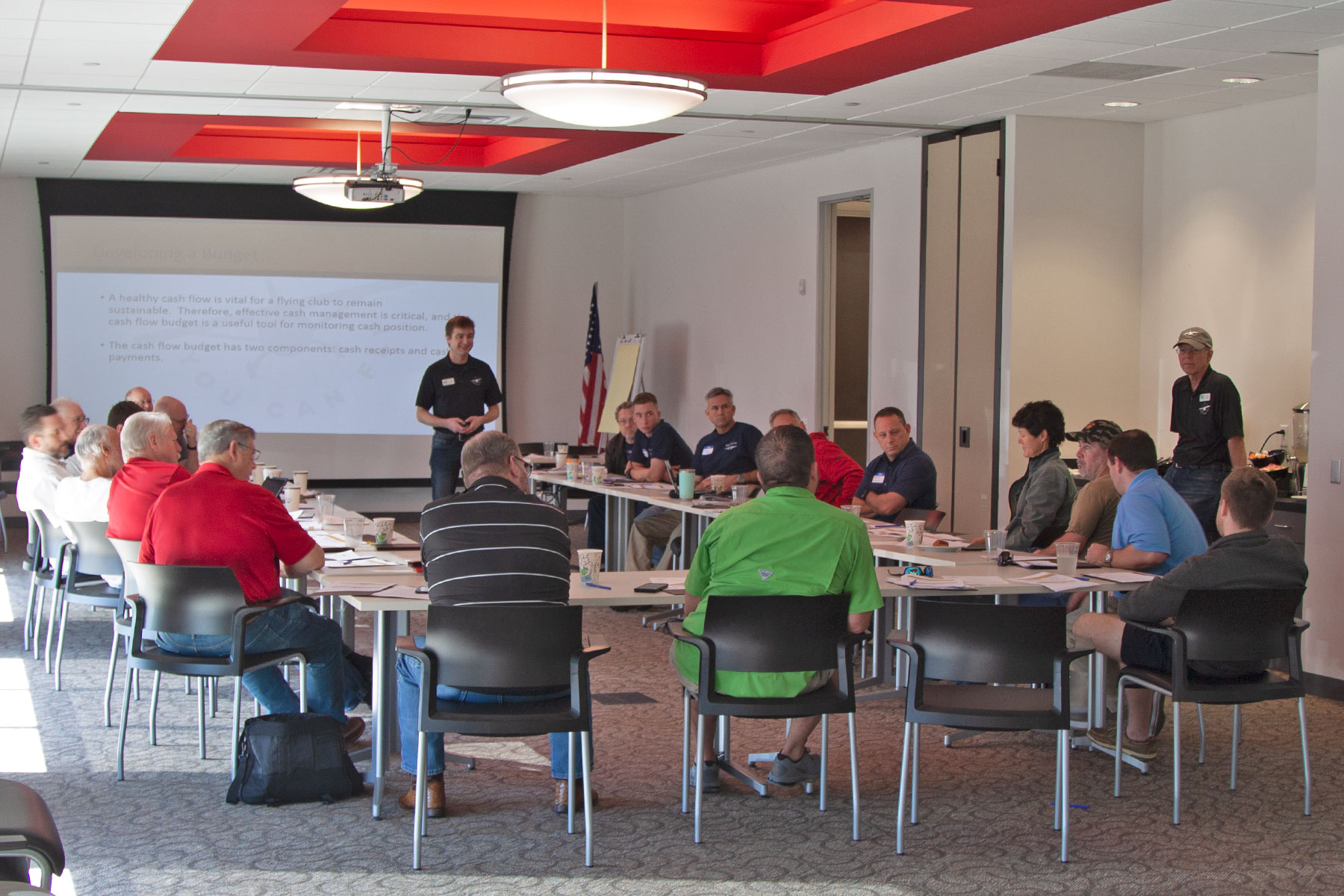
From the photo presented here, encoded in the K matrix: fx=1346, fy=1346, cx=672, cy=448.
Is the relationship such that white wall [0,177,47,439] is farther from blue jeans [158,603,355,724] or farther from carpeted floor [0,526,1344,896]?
blue jeans [158,603,355,724]

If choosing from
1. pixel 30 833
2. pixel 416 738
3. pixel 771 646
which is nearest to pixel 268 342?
pixel 416 738

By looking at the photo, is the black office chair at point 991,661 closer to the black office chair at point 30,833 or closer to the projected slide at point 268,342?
the black office chair at point 30,833

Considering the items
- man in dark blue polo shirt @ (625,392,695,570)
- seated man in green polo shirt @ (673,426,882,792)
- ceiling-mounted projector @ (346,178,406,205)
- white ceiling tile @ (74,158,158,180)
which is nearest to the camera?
seated man in green polo shirt @ (673,426,882,792)

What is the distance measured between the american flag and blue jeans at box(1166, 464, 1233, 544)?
672 cm

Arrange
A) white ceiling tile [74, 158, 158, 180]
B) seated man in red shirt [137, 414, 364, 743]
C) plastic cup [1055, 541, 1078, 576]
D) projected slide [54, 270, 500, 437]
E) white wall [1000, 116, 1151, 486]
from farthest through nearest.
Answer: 1. projected slide [54, 270, 500, 437]
2. white ceiling tile [74, 158, 158, 180]
3. white wall [1000, 116, 1151, 486]
4. plastic cup [1055, 541, 1078, 576]
5. seated man in red shirt [137, 414, 364, 743]

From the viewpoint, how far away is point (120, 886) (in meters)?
3.63

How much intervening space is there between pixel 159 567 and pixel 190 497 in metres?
0.26

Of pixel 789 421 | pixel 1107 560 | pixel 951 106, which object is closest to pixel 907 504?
pixel 789 421

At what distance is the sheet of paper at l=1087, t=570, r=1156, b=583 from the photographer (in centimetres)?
483

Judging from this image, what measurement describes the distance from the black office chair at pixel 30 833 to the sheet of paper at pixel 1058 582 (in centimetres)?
339

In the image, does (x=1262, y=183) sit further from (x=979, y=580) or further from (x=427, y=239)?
(x=427, y=239)

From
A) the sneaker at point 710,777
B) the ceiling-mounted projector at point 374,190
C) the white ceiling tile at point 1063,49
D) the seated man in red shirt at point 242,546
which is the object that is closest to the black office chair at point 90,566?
the seated man in red shirt at point 242,546

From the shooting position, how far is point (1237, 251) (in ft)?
25.2

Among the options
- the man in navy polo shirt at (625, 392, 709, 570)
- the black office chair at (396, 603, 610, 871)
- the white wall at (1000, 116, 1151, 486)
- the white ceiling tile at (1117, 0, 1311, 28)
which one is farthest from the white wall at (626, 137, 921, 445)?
the black office chair at (396, 603, 610, 871)
